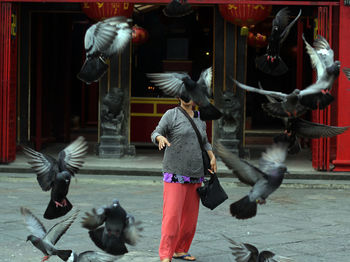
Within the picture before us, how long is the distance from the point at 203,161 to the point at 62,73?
41.5 feet

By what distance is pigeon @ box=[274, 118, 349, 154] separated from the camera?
507cm

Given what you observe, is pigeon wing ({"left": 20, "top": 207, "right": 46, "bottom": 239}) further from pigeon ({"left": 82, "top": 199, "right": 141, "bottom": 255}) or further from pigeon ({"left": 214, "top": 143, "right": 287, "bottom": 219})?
pigeon ({"left": 214, "top": 143, "right": 287, "bottom": 219})

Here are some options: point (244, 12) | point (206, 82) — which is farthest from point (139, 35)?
point (206, 82)

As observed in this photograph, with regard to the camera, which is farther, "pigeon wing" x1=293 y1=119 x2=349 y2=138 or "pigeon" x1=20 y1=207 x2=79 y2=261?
"pigeon" x1=20 y1=207 x2=79 y2=261

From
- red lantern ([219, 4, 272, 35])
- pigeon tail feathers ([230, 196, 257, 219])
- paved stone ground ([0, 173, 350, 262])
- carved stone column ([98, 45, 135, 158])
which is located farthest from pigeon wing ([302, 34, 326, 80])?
carved stone column ([98, 45, 135, 158])

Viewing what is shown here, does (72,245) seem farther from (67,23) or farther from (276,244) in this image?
(67,23)

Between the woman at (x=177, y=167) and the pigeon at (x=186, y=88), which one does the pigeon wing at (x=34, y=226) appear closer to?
the woman at (x=177, y=167)

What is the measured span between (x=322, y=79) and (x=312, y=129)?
33 centimetres

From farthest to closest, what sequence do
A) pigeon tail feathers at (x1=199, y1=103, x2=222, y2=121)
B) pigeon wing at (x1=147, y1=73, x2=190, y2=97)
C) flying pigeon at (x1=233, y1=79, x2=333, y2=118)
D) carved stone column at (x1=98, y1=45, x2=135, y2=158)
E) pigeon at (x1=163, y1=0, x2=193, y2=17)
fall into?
1. carved stone column at (x1=98, y1=45, x2=135, y2=158)
2. pigeon at (x1=163, y1=0, x2=193, y2=17)
3. pigeon wing at (x1=147, y1=73, x2=190, y2=97)
4. pigeon tail feathers at (x1=199, y1=103, x2=222, y2=121)
5. flying pigeon at (x1=233, y1=79, x2=333, y2=118)

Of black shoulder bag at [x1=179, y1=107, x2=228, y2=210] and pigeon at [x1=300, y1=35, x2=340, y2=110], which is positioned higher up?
pigeon at [x1=300, y1=35, x2=340, y2=110]

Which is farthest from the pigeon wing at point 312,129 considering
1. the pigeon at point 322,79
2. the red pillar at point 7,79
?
the red pillar at point 7,79

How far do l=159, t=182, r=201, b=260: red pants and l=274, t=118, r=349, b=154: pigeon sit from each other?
268cm

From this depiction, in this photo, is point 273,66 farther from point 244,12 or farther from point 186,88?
point 244,12

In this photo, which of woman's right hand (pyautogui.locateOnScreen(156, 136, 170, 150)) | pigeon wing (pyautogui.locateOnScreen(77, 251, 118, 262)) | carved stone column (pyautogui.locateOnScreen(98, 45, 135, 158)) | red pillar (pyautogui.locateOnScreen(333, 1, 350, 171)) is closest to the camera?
pigeon wing (pyautogui.locateOnScreen(77, 251, 118, 262))
